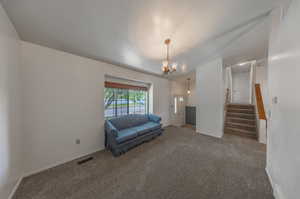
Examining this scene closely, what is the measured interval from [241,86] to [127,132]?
7.52 meters

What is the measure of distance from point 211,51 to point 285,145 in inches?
105

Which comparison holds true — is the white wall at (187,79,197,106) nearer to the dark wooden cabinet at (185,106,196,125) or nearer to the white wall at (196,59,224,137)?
the dark wooden cabinet at (185,106,196,125)

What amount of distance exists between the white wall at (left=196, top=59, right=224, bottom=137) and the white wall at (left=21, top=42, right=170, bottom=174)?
3580 millimetres

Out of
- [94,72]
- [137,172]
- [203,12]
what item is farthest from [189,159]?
[94,72]

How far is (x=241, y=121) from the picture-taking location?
422 centimetres

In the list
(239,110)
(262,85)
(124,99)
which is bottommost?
(239,110)

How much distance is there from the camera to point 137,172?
1.90 m

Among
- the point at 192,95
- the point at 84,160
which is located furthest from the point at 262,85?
the point at 84,160

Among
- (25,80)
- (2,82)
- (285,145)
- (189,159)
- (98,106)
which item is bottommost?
(189,159)

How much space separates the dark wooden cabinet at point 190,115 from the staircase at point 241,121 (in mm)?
1551

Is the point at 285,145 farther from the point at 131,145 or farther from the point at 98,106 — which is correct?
the point at 98,106

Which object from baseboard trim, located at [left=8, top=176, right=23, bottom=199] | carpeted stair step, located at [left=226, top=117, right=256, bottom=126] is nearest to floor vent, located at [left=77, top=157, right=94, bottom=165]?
baseboard trim, located at [left=8, top=176, right=23, bottom=199]

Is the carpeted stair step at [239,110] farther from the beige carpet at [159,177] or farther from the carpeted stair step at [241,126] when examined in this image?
the beige carpet at [159,177]

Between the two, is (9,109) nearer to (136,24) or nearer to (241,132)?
(136,24)
